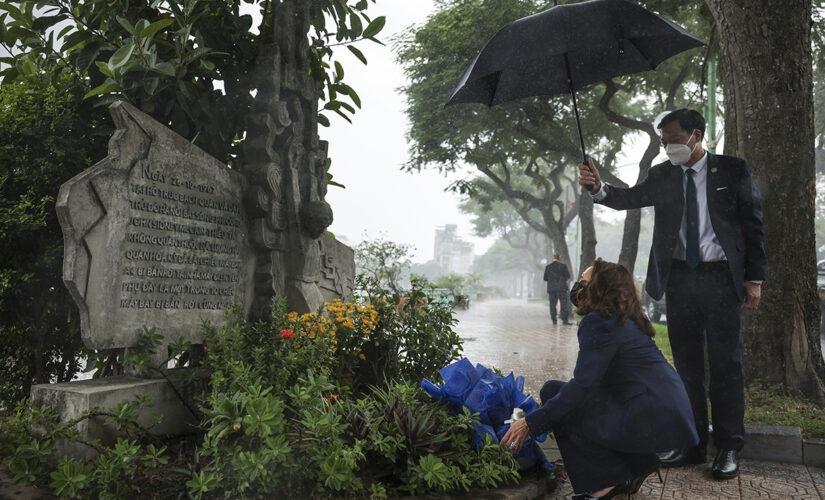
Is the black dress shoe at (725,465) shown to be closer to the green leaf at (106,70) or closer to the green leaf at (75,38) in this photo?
the green leaf at (106,70)

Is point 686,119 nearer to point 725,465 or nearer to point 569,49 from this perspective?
point 569,49

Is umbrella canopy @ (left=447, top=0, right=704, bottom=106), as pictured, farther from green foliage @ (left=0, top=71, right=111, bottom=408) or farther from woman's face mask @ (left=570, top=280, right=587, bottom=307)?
green foliage @ (left=0, top=71, right=111, bottom=408)

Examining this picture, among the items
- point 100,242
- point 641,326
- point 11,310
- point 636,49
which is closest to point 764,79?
point 636,49

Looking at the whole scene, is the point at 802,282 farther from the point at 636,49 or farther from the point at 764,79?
the point at 636,49

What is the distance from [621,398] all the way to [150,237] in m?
2.85

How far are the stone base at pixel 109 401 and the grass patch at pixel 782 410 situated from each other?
3809 mm

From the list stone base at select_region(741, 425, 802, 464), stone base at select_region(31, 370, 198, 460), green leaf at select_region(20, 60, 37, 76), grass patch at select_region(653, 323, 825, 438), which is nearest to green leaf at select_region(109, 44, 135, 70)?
green leaf at select_region(20, 60, 37, 76)

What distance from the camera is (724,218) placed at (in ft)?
11.1

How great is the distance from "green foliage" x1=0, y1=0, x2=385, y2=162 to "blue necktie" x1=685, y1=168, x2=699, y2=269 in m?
2.99

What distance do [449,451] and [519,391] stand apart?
630mm

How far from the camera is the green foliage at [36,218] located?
3.80 metres

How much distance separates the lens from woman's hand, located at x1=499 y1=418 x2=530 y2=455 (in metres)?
2.73

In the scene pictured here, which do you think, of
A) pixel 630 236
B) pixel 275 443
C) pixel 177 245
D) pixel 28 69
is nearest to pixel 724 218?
pixel 275 443

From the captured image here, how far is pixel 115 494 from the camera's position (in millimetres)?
2516
